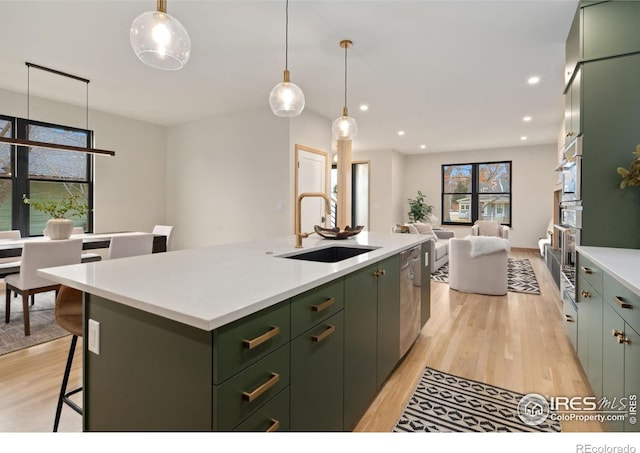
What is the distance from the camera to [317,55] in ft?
10.9

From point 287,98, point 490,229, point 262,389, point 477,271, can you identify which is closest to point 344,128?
point 287,98

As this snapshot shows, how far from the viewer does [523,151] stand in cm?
832

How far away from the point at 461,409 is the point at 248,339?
153 centimetres

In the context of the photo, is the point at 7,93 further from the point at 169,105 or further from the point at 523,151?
the point at 523,151

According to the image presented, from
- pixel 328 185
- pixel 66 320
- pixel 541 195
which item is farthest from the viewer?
pixel 541 195

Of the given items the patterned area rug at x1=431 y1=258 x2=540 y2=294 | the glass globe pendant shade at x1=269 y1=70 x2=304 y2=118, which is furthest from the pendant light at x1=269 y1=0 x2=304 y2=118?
the patterned area rug at x1=431 y1=258 x2=540 y2=294

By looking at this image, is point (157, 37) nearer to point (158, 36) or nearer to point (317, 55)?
point (158, 36)

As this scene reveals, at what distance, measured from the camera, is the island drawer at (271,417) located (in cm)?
99

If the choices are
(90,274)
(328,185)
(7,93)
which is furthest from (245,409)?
(7,93)

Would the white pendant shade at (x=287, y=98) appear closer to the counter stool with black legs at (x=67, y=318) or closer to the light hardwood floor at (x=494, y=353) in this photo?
the counter stool with black legs at (x=67, y=318)

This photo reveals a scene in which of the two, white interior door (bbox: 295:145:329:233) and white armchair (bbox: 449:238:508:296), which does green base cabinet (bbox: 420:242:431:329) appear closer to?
white armchair (bbox: 449:238:508:296)

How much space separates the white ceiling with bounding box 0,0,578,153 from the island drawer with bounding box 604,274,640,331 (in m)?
2.16

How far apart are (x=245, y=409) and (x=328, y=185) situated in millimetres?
5014

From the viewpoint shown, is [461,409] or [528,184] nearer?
[461,409]
